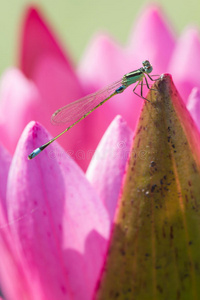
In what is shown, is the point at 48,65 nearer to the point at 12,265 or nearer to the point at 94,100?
the point at 94,100

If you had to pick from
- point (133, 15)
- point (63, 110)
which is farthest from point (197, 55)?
point (133, 15)

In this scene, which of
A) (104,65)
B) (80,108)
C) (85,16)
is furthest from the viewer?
(85,16)

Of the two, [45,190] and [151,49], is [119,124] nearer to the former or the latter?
[45,190]

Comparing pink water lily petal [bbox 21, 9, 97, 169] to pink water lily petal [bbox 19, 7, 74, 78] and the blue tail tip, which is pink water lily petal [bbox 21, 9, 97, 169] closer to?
pink water lily petal [bbox 19, 7, 74, 78]

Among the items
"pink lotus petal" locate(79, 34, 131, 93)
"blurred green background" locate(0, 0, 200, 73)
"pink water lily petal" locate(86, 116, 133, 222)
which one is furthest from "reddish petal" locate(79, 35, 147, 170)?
"blurred green background" locate(0, 0, 200, 73)

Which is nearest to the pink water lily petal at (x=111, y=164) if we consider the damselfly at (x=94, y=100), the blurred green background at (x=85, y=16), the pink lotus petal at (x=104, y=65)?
the damselfly at (x=94, y=100)

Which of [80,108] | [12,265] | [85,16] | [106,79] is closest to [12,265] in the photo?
[12,265]
